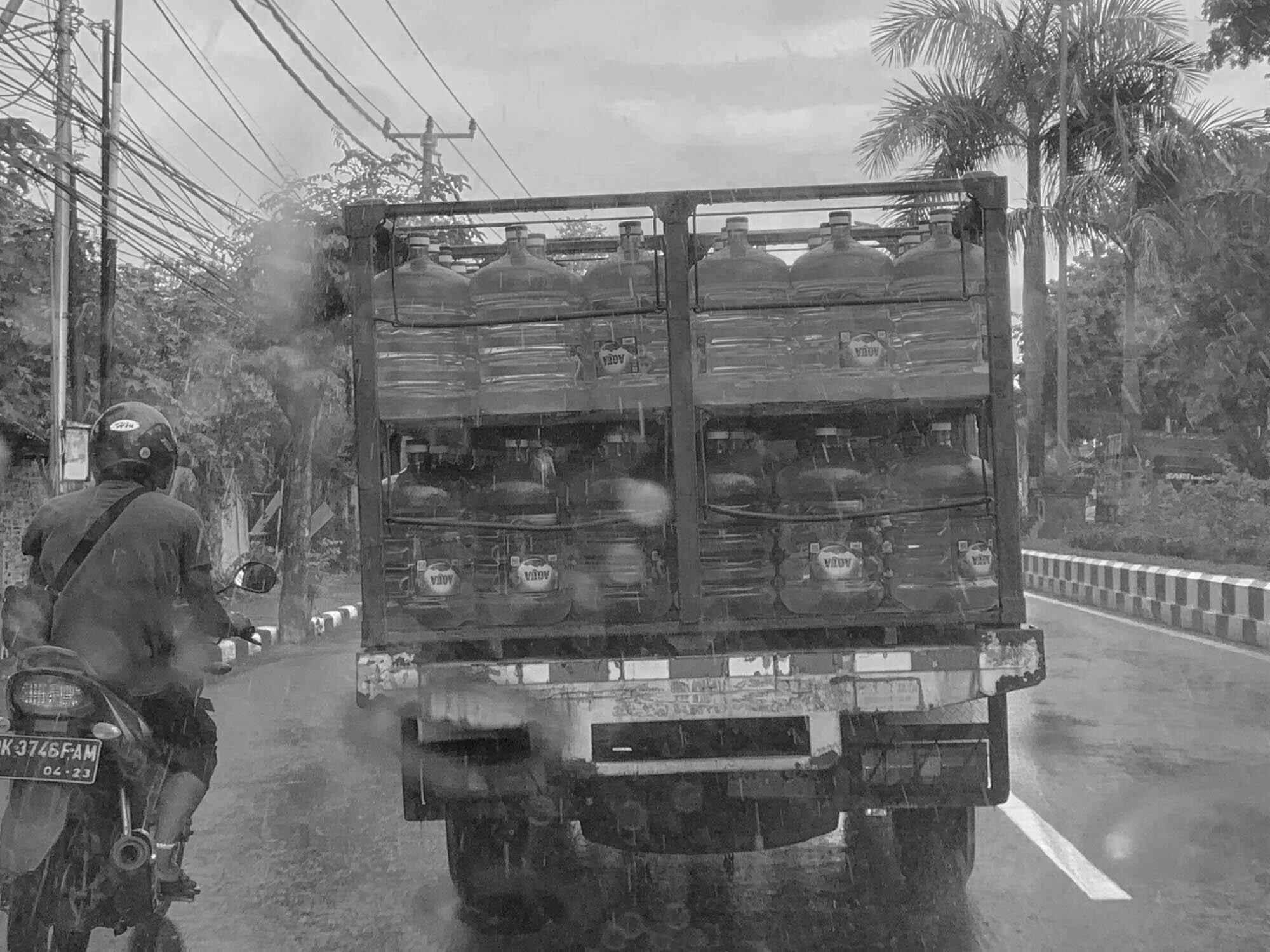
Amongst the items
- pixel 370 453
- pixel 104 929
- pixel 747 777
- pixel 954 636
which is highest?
pixel 370 453

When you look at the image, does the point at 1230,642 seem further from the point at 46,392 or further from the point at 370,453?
the point at 46,392

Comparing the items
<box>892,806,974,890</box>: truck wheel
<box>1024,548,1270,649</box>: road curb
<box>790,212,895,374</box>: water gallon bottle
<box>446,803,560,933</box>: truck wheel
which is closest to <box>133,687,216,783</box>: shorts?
<box>446,803,560,933</box>: truck wheel

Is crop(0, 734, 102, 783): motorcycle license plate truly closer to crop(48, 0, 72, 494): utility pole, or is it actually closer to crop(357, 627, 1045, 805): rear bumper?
crop(357, 627, 1045, 805): rear bumper

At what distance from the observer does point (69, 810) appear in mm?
3881

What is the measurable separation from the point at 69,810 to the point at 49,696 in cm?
30

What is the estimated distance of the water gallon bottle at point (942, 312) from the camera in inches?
200

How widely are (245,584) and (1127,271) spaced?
25716 millimetres

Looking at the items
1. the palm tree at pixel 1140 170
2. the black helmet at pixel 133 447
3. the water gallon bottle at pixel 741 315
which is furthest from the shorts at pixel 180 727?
the palm tree at pixel 1140 170

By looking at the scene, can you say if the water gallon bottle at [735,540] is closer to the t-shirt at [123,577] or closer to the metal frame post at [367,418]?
the metal frame post at [367,418]

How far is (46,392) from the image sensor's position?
19953mm

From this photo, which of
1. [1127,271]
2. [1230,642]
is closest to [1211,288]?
[1127,271]

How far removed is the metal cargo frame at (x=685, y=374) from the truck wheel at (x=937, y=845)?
78 centimetres

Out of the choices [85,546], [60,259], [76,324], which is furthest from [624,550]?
[76,324]

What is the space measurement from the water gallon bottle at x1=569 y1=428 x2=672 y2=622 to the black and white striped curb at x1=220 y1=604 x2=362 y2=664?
31.2ft
